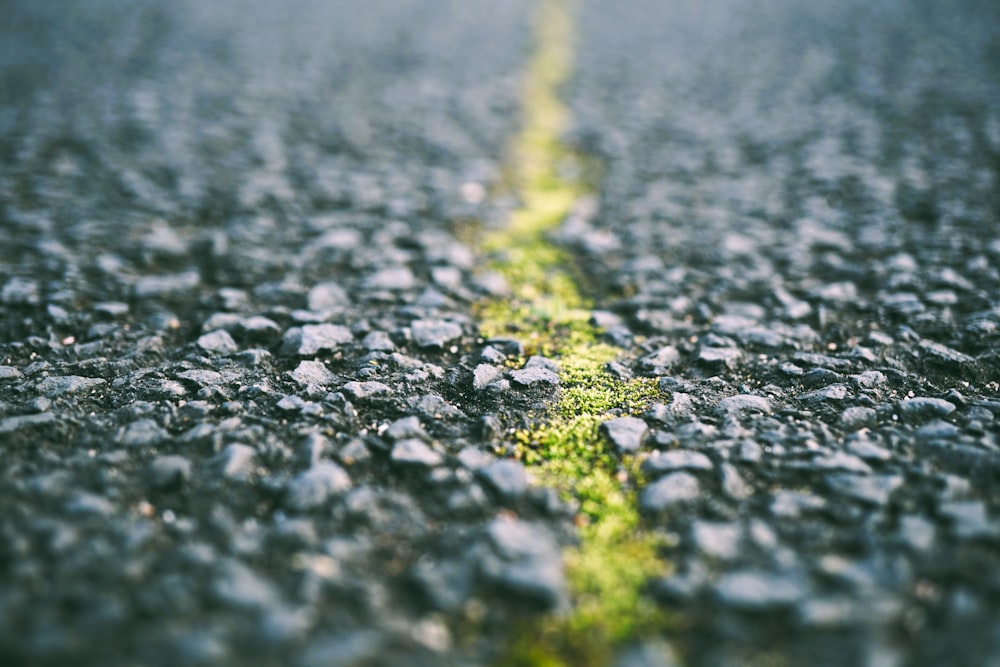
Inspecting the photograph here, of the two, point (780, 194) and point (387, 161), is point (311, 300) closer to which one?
point (387, 161)

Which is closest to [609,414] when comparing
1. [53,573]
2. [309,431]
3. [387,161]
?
Result: [309,431]

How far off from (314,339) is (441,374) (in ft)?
2.17

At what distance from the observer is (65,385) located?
2.70 m

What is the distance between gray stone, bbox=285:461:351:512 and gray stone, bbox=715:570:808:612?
3.92 feet

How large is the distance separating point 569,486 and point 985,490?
1335 millimetres

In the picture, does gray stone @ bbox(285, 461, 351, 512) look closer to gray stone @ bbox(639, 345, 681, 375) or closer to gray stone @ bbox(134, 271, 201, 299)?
gray stone @ bbox(639, 345, 681, 375)

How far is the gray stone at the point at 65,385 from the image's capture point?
2646mm

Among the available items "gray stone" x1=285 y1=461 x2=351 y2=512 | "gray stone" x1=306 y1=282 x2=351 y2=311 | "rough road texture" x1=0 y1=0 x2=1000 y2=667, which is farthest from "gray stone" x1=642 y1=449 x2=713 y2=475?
"gray stone" x1=306 y1=282 x2=351 y2=311

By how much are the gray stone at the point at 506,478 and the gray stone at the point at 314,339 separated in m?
1.15

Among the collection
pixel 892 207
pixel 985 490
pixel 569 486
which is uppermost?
pixel 892 207

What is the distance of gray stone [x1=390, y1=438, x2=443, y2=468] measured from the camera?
2.30 meters

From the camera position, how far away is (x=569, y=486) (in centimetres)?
230

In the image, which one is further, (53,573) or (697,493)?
(697,493)

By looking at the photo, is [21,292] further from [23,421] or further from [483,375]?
[483,375]
